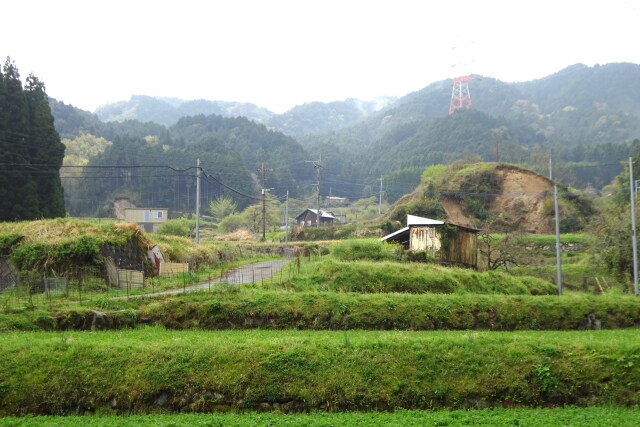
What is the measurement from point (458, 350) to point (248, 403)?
16.7ft

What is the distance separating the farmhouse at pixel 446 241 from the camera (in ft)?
103

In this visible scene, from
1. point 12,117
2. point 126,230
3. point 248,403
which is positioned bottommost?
point 248,403

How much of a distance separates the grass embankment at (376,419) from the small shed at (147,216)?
5448 cm

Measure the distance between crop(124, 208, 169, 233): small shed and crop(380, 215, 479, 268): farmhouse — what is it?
38.3m

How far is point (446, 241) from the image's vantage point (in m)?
31.6

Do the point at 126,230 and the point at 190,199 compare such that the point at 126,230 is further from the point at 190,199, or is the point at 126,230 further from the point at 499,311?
the point at 190,199

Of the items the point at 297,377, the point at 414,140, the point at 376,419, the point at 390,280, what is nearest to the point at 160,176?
the point at 414,140

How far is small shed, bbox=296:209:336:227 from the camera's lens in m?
78.2

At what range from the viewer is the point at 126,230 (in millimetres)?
25422

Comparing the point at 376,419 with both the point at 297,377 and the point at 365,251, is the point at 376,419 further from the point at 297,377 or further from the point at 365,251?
the point at 365,251

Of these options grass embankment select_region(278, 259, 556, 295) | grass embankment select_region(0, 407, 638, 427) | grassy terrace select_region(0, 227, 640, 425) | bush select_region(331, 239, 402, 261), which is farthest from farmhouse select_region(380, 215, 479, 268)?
grass embankment select_region(0, 407, 638, 427)

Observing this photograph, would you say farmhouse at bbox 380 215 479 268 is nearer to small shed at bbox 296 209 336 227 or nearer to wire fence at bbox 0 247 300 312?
wire fence at bbox 0 247 300 312

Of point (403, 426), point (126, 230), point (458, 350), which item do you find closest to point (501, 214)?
point (126, 230)

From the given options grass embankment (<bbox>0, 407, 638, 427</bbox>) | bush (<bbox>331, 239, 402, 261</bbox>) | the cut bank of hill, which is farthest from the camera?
the cut bank of hill
